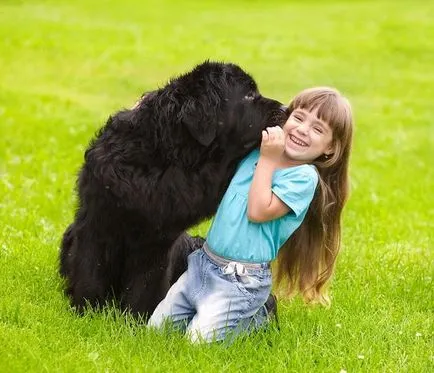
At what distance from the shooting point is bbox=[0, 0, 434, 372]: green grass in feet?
14.0

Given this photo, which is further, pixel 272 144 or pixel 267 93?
pixel 267 93

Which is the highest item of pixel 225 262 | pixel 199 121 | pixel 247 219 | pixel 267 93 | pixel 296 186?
pixel 199 121

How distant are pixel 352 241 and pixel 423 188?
9.73ft

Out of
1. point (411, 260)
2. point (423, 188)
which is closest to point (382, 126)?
point (423, 188)

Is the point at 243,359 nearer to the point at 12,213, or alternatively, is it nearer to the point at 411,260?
the point at 411,260

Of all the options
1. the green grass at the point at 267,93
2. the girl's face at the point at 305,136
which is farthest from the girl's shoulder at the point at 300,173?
the green grass at the point at 267,93

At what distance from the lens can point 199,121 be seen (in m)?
4.25

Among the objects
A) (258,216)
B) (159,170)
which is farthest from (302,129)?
(159,170)

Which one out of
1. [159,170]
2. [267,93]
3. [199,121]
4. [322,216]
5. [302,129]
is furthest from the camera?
[267,93]

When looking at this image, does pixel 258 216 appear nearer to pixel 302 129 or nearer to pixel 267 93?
pixel 302 129

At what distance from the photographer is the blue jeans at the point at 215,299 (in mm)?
4375

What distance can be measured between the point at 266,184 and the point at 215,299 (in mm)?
665

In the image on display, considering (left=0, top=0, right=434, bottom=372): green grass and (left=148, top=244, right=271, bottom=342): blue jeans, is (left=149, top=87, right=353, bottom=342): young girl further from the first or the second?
(left=0, top=0, right=434, bottom=372): green grass

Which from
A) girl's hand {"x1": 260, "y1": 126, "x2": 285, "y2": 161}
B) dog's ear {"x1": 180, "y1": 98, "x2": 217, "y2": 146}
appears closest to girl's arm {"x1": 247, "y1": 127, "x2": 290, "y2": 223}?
girl's hand {"x1": 260, "y1": 126, "x2": 285, "y2": 161}
